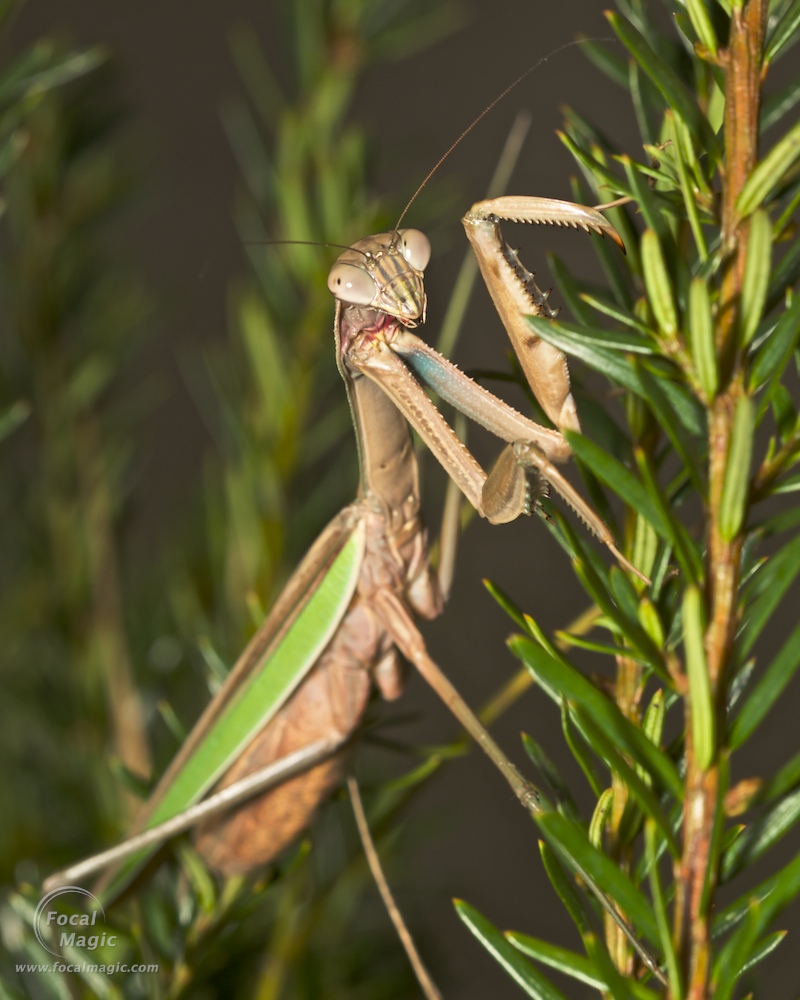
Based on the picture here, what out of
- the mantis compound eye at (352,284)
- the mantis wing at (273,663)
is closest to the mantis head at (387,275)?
the mantis compound eye at (352,284)

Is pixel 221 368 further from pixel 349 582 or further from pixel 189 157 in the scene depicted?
pixel 189 157

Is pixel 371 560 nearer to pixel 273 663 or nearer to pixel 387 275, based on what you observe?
pixel 273 663

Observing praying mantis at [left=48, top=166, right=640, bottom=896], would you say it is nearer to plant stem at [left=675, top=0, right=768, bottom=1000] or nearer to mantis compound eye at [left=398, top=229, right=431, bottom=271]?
mantis compound eye at [left=398, top=229, right=431, bottom=271]

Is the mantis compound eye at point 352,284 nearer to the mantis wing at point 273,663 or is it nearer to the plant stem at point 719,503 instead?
the mantis wing at point 273,663

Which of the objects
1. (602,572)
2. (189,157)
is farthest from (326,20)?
(189,157)

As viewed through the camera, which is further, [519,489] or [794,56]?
[794,56]

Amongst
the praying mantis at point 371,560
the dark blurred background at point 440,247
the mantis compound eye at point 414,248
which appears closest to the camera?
the praying mantis at point 371,560

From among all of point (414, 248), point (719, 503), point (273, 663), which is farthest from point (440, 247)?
point (719, 503)
